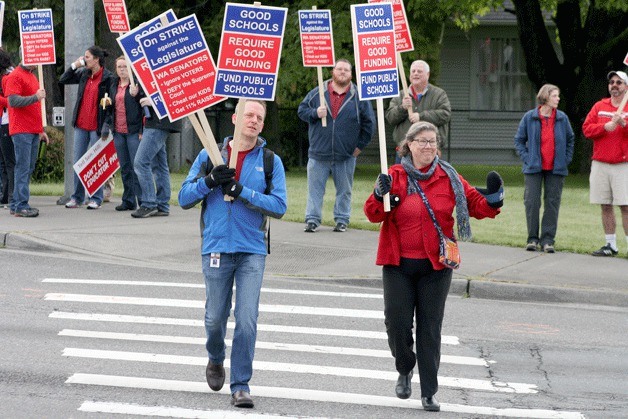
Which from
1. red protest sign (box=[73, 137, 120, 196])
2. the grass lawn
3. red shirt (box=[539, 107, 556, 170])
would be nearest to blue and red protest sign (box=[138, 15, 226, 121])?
red shirt (box=[539, 107, 556, 170])

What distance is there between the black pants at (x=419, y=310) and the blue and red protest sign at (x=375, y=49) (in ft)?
12.4

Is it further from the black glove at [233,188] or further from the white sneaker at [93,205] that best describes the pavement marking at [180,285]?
the white sneaker at [93,205]

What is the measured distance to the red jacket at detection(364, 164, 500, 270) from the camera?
7.73 meters

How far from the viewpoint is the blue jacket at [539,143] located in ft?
47.6

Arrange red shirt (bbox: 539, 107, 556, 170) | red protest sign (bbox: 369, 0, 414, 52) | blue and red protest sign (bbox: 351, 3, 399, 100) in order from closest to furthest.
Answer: blue and red protest sign (bbox: 351, 3, 399, 100) < red shirt (bbox: 539, 107, 556, 170) < red protest sign (bbox: 369, 0, 414, 52)

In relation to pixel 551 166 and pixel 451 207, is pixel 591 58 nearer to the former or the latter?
pixel 551 166

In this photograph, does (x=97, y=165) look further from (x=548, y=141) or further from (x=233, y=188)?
(x=233, y=188)

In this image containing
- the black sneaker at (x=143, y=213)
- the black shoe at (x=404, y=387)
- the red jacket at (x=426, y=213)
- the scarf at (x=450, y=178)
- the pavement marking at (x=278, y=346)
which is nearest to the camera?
the red jacket at (x=426, y=213)

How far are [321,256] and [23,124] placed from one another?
470 cm

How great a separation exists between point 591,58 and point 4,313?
68.7 feet

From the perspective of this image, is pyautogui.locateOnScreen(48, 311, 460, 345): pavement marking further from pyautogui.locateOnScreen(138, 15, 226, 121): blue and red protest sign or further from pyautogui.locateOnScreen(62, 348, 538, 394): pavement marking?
pyautogui.locateOnScreen(138, 15, 226, 121): blue and red protest sign

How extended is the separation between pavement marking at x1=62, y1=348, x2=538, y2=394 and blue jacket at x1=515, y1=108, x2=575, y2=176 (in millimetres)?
6326

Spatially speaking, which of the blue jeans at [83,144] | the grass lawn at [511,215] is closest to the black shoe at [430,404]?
the grass lawn at [511,215]

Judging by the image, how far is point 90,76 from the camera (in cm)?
1697
